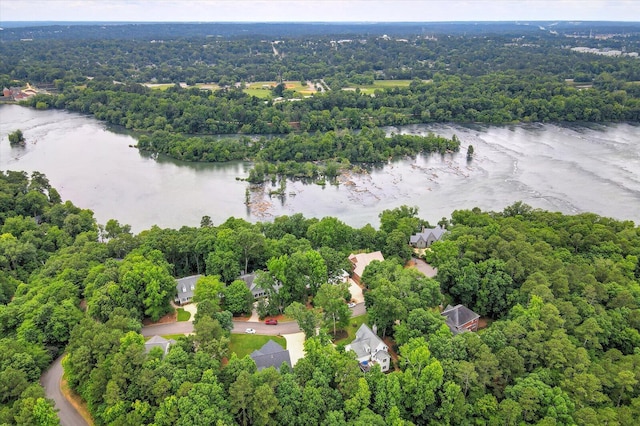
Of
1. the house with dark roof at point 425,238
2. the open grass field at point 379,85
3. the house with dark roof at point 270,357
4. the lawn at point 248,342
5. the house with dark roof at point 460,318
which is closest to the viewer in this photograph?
the house with dark roof at point 270,357

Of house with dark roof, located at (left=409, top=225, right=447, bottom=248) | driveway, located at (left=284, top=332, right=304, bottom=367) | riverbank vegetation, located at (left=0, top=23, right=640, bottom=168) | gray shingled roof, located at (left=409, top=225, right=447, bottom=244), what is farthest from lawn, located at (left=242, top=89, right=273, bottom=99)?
driveway, located at (left=284, top=332, right=304, bottom=367)

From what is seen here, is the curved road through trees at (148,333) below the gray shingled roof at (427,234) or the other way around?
below

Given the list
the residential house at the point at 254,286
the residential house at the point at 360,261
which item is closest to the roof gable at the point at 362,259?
the residential house at the point at 360,261

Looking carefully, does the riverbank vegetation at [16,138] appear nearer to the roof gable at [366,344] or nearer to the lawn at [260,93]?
the lawn at [260,93]

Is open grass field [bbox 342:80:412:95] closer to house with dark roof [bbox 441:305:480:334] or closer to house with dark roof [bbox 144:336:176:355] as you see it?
house with dark roof [bbox 441:305:480:334]

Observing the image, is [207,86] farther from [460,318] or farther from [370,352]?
[370,352]

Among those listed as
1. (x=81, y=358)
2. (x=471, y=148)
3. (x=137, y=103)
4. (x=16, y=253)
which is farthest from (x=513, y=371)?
(x=137, y=103)

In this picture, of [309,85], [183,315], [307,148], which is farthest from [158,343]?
[309,85]
